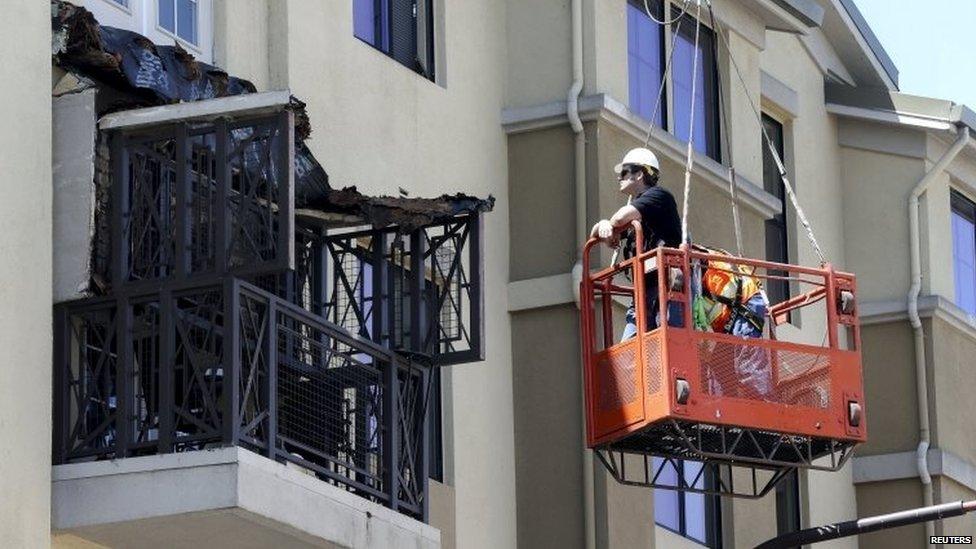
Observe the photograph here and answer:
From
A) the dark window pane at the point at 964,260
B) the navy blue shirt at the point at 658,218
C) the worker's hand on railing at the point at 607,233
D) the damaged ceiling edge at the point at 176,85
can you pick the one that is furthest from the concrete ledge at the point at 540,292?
the dark window pane at the point at 964,260

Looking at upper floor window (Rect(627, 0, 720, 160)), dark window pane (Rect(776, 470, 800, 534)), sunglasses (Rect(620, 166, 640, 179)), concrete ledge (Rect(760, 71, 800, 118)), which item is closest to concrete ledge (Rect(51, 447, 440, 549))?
sunglasses (Rect(620, 166, 640, 179))

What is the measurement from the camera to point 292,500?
16.9m

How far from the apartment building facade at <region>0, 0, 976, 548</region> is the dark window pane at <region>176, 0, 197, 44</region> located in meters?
0.02

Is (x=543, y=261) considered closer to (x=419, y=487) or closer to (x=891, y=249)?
(x=419, y=487)

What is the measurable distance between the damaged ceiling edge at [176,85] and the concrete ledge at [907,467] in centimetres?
1037

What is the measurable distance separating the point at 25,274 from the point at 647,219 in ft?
14.8

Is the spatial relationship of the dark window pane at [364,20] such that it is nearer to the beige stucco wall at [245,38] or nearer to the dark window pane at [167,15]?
the beige stucco wall at [245,38]

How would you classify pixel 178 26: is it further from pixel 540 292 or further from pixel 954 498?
pixel 954 498

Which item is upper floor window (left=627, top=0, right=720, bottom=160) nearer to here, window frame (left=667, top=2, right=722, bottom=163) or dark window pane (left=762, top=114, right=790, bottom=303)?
window frame (left=667, top=2, right=722, bottom=163)

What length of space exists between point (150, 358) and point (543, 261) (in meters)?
6.54

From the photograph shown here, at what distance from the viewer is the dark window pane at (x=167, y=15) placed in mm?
19125

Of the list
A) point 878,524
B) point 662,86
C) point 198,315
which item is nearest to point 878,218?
point 662,86

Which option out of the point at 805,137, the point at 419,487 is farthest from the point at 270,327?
the point at 805,137

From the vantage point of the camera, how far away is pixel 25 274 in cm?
1647
